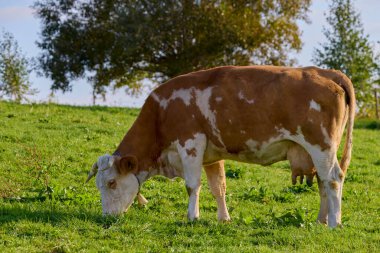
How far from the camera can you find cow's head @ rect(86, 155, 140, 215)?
38.5 ft

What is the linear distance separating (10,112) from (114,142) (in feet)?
18.0

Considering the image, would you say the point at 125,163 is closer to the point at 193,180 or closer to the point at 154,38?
the point at 193,180

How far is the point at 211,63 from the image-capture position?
40.5 metres

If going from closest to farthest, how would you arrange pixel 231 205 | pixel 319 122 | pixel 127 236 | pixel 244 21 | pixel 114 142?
pixel 127 236, pixel 319 122, pixel 231 205, pixel 114 142, pixel 244 21

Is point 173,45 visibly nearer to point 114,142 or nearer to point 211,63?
point 211,63

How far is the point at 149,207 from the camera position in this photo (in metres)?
12.6

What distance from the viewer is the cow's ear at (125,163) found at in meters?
11.8

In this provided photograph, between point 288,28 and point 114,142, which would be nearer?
point 114,142

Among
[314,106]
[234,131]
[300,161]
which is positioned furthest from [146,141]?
[314,106]

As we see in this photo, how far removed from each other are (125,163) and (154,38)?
27.4 metres

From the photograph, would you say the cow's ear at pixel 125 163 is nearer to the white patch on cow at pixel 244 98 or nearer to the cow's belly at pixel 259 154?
the cow's belly at pixel 259 154

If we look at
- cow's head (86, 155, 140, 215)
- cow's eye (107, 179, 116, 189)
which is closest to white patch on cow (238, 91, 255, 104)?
cow's head (86, 155, 140, 215)

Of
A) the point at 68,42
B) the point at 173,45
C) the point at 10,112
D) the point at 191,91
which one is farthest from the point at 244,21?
the point at 191,91

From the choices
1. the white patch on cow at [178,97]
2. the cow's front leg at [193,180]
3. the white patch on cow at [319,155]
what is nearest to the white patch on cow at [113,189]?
the cow's front leg at [193,180]
